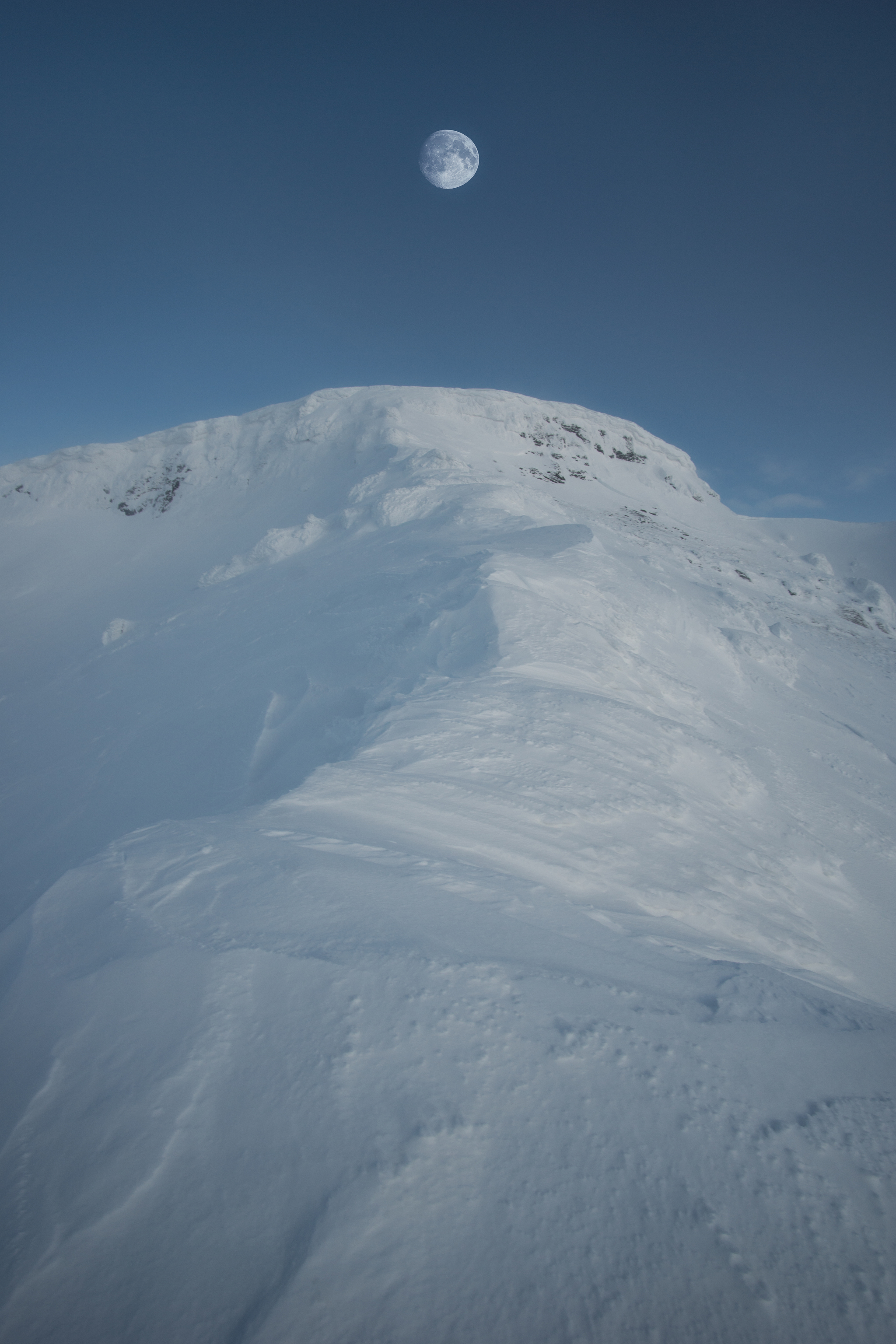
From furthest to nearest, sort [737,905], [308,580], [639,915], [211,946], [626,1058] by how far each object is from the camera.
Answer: [308,580] → [737,905] → [639,915] → [211,946] → [626,1058]

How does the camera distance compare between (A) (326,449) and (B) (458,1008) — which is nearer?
(B) (458,1008)

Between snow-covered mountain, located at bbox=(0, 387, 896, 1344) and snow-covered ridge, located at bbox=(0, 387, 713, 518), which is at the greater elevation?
snow-covered ridge, located at bbox=(0, 387, 713, 518)

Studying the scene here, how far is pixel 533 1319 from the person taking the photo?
4.01ft

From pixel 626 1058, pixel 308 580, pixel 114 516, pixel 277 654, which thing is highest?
pixel 114 516

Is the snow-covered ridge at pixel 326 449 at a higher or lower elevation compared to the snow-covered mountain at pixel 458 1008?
higher

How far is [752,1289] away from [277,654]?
25.8ft

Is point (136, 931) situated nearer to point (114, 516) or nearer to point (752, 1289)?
point (752, 1289)

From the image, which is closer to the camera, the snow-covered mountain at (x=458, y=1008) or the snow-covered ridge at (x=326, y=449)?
the snow-covered mountain at (x=458, y=1008)

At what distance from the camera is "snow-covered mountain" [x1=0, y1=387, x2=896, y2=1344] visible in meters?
1.28

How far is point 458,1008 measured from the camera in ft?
6.17

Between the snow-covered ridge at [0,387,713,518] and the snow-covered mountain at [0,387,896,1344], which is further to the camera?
the snow-covered ridge at [0,387,713,518]

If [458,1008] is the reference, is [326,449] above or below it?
above

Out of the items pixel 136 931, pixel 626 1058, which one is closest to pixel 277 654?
pixel 136 931

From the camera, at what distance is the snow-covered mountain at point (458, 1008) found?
50.2 inches
